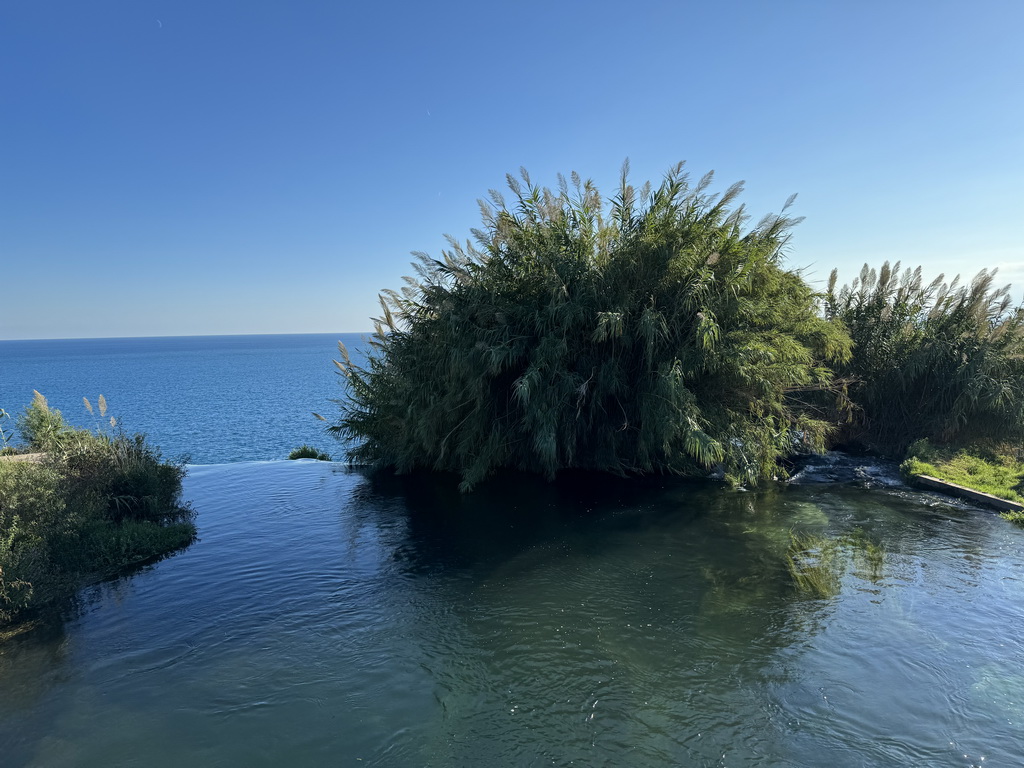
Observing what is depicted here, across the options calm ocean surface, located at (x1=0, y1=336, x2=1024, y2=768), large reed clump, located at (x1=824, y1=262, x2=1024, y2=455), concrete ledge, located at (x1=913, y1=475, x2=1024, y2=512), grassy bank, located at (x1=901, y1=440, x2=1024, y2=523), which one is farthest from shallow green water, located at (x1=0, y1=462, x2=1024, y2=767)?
large reed clump, located at (x1=824, y1=262, x2=1024, y2=455)

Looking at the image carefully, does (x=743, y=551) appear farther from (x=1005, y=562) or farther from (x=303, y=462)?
(x=303, y=462)

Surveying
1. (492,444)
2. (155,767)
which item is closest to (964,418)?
(492,444)

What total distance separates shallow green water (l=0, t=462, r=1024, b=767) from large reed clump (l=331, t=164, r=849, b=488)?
2478mm

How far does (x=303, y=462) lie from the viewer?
1539cm

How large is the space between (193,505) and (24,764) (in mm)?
7482

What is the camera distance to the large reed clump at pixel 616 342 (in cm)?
1034

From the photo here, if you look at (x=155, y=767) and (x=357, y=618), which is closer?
(x=155, y=767)

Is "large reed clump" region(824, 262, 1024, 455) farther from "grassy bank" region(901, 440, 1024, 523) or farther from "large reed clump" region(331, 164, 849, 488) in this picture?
"large reed clump" region(331, 164, 849, 488)

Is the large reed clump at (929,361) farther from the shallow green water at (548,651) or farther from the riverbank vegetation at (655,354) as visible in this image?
the shallow green water at (548,651)

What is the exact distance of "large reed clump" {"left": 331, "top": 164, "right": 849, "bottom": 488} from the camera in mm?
10336

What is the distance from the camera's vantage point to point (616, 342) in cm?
1109

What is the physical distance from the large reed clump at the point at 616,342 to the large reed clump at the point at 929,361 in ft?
6.23

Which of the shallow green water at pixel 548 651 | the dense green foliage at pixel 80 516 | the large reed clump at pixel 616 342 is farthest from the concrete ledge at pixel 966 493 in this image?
the dense green foliage at pixel 80 516

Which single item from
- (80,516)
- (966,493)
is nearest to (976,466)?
(966,493)
